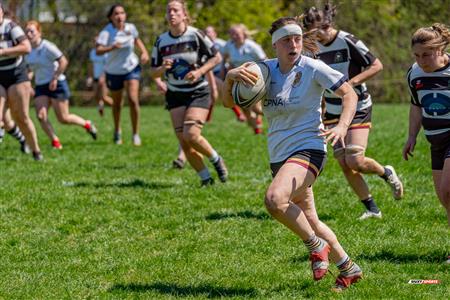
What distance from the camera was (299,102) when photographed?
5922 millimetres

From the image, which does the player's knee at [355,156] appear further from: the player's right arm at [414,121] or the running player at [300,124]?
the running player at [300,124]

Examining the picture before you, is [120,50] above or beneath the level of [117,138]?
above

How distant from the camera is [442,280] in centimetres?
614

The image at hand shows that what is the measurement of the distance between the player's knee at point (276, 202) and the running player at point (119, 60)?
9.20 metres

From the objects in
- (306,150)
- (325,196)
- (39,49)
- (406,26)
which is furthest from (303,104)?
(406,26)

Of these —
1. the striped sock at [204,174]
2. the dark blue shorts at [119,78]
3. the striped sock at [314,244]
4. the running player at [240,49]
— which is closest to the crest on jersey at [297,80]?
the striped sock at [314,244]

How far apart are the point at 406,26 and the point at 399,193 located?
1984cm

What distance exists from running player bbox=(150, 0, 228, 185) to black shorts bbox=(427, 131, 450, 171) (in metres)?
3.79

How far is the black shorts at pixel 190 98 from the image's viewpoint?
10.3 metres

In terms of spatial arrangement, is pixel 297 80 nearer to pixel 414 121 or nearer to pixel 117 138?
pixel 414 121

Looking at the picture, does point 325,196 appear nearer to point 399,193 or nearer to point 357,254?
point 399,193

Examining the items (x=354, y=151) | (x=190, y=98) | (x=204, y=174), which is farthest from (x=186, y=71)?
(x=354, y=151)

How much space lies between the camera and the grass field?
20.1 feet

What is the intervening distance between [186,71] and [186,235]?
2982 millimetres
